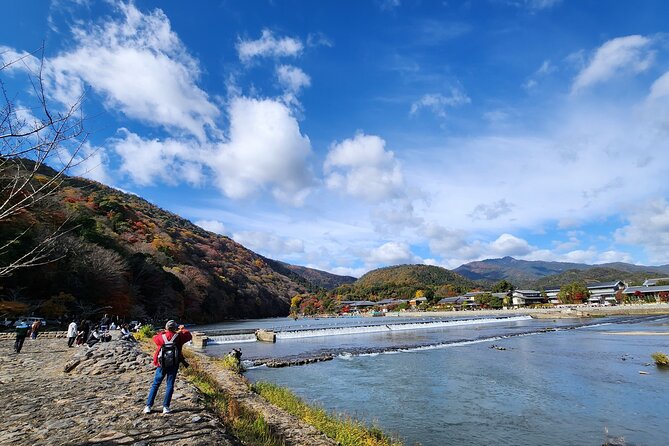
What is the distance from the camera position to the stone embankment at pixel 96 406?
581 cm

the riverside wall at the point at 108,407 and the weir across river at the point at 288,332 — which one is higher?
the riverside wall at the point at 108,407

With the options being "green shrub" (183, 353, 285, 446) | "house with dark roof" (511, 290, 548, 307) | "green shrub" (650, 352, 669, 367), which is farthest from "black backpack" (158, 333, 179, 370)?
"house with dark roof" (511, 290, 548, 307)

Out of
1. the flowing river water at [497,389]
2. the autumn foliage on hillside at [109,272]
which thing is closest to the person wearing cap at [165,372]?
the autumn foliage on hillside at [109,272]

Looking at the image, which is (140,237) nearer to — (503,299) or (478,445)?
(478,445)

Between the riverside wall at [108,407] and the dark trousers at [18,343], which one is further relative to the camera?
the dark trousers at [18,343]

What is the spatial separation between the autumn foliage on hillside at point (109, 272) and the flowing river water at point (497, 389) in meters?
10.7

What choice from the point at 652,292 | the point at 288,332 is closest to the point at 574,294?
the point at 652,292

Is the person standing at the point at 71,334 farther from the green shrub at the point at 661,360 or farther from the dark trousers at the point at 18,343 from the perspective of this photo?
the green shrub at the point at 661,360

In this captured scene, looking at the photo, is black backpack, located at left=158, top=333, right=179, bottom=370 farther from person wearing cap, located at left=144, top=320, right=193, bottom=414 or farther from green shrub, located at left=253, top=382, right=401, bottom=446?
green shrub, located at left=253, top=382, right=401, bottom=446

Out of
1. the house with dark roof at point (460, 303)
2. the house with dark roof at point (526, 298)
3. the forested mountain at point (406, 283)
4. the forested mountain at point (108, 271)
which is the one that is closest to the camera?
the forested mountain at point (108, 271)

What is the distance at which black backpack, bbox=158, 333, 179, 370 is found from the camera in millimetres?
6785

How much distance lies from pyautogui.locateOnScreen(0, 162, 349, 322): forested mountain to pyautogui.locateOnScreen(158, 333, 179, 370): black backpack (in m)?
2.68

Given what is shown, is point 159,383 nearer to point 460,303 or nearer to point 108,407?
point 108,407

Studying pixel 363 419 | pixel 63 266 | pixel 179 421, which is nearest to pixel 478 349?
pixel 363 419
